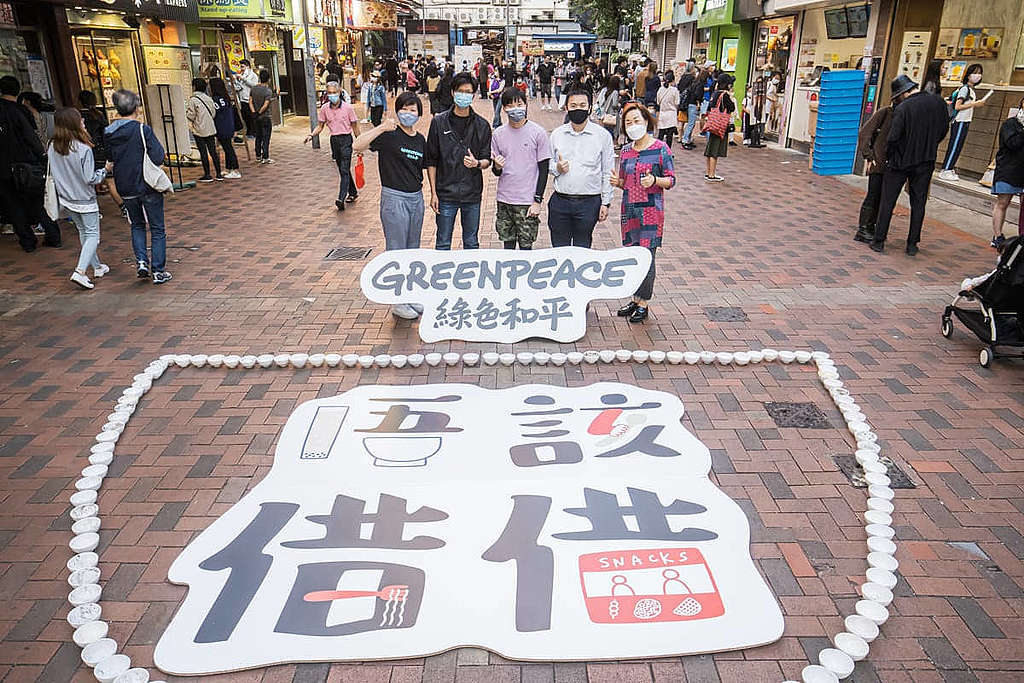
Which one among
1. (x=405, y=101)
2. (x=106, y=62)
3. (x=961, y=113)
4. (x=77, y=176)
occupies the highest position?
(x=106, y=62)

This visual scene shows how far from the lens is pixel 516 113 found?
6223mm

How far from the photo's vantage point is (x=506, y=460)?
413 cm

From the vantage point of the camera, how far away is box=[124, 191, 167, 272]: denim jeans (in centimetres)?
709

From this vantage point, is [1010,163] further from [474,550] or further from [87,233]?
[87,233]

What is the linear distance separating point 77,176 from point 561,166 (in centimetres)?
477

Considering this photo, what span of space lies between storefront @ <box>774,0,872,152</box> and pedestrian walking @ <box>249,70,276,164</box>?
10454 millimetres

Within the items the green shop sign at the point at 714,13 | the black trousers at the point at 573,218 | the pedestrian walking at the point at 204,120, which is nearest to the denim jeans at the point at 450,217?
the black trousers at the point at 573,218

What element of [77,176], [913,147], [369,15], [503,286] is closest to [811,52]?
[913,147]

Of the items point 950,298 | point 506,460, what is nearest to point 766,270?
point 950,298

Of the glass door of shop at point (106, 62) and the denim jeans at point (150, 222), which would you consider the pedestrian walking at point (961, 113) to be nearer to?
the denim jeans at point (150, 222)

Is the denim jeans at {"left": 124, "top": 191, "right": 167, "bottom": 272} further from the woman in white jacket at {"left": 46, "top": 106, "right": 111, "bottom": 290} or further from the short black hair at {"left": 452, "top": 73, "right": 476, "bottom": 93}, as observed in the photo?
the short black hair at {"left": 452, "top": 73, "right": 476, "bottom": 93}

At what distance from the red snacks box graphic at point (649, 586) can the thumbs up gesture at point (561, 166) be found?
3592 mm

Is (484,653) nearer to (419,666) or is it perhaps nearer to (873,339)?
(419,666)

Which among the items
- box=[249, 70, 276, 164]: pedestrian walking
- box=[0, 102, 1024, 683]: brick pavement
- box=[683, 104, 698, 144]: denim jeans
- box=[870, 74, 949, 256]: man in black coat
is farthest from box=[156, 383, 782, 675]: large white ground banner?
box=[683, 104, 698, 144]: denim jeans
